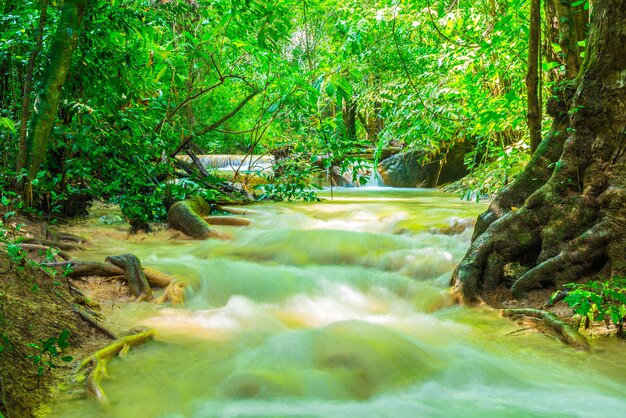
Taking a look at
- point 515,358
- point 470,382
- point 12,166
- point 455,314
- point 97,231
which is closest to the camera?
point 470,382

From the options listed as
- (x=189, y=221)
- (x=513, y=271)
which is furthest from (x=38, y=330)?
(x=189, y=221)

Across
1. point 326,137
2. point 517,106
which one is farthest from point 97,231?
point 517,106

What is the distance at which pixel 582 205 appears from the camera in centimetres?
420

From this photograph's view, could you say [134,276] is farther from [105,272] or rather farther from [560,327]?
[560,327]

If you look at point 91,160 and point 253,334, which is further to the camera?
point 91,160

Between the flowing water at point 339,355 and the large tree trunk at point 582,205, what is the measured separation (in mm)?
513

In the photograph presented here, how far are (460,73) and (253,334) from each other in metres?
6.18

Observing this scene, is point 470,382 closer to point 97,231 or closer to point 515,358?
point 515,358

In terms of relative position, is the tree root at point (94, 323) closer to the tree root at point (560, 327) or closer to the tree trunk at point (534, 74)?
the tree root at point (560, 327)

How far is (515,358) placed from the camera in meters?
3.43

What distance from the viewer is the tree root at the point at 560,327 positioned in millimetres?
3469

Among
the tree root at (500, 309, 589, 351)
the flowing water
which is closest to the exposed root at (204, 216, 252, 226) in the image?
the flowing water

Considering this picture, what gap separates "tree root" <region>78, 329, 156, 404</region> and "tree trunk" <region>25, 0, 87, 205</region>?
6.71ft

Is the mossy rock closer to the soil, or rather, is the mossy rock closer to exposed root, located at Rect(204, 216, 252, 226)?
exposed root, located at Rect(204, 216, 252, 226)
